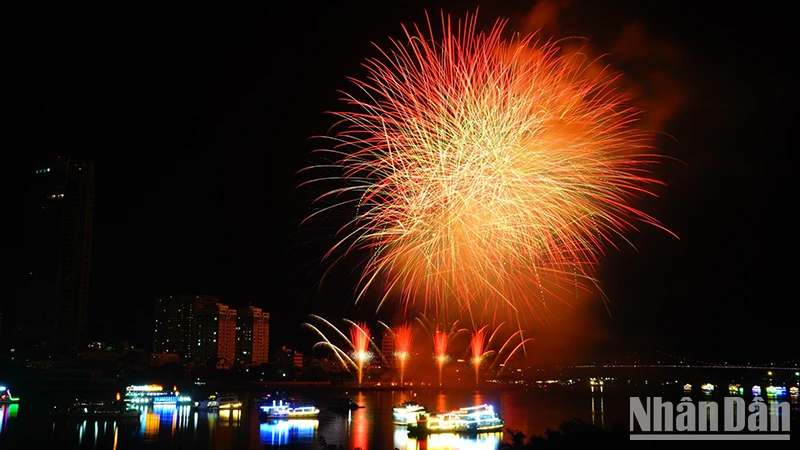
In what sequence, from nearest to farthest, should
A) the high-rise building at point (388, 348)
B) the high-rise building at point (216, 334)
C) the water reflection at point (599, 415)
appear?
the water reflection at point (599, 415)
the high-rise building at point (216, 334)
the high-rise building at point (388, 348)

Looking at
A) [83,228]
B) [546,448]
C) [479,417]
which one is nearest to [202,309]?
[83,228]

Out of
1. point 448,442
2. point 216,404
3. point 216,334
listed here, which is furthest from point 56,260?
point 448,442

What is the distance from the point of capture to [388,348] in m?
98.6

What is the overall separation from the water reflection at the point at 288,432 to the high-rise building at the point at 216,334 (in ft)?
186

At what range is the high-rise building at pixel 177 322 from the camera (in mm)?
95000

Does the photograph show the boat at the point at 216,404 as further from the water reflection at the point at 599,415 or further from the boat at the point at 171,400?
the water reflection at the point at 599,415

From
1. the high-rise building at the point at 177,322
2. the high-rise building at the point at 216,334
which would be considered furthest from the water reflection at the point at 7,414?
the high-rise building at the point at 177,322

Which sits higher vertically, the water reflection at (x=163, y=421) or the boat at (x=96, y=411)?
the boat at (x=96, y=411)

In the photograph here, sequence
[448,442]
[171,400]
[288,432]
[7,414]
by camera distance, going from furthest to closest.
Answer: [171,400] < [7,414] < [288,432] < [448,442]

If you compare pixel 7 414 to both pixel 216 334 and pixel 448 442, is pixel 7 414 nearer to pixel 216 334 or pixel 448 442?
pixel 448 442

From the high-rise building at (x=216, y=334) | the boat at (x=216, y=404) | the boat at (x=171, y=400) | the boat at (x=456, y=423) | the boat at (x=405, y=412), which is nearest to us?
the boat at (x=456, y=423)

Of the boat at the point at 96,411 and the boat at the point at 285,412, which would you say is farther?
the boat at the point at 285,412

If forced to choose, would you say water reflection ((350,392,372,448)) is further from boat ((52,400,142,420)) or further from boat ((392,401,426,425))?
boat ((52,400,142,420))

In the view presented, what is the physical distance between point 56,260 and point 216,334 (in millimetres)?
25643
